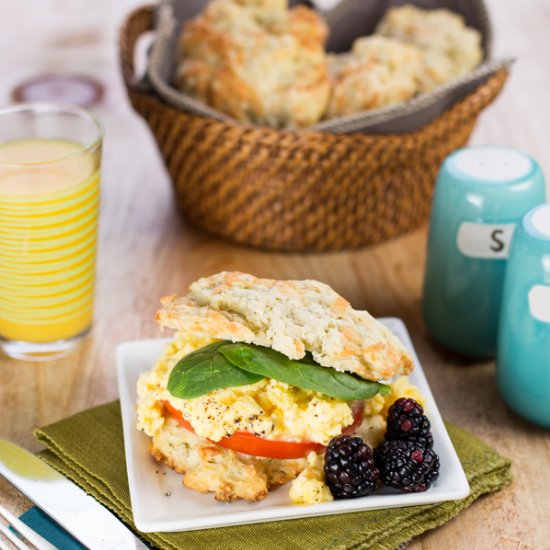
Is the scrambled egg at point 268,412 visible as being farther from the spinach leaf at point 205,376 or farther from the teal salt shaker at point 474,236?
the teal salt shaker at point 474,236

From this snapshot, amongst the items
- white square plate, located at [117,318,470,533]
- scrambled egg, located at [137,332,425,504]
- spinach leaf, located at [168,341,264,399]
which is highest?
spinach leaf, located at [168,341,264,399]

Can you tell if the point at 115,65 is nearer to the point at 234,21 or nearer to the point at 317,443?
the point at 234,21

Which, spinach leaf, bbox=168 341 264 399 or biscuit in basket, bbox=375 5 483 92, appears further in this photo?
biscuit in basket, bbox=375 5 483 92

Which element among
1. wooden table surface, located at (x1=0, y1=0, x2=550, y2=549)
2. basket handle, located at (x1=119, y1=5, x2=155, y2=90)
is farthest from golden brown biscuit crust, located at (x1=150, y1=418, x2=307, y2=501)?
basket handle, located at (x1=119, y1=5, x2=155, y2=90)

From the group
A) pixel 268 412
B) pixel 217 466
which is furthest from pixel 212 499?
pixel 268 412

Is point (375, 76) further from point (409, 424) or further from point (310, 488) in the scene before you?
point (310, 488)

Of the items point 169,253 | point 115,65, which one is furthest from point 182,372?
point 115,65

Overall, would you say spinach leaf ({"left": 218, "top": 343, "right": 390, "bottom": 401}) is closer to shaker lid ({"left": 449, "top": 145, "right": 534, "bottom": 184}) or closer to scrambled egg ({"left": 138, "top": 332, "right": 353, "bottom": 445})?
scrambled egg ({"left": 138, "top": 332, "right": 353, "bottom": 445})
